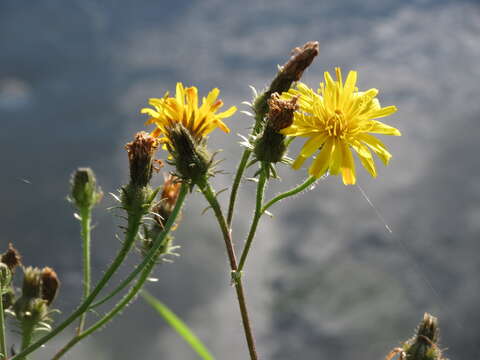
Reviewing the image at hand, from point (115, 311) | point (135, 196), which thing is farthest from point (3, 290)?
point (135, 196)

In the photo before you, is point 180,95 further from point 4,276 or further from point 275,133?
point 4,276

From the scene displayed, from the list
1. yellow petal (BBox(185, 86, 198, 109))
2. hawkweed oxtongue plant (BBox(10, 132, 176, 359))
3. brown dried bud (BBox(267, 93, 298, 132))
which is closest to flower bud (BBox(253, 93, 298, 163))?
brown dried bud (BBox(267, 93, 298, 132))

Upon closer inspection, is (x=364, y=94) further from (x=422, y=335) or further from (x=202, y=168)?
(x=422, y=335)

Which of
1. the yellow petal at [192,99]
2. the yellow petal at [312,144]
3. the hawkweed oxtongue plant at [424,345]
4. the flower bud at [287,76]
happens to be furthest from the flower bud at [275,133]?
the hawkweed oxtongue plant at [424,345]

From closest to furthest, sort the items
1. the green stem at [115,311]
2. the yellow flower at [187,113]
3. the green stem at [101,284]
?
1. the green stem at [101,284]
2. the green stem at [115,311]
3. the yellow flower at [187,113]

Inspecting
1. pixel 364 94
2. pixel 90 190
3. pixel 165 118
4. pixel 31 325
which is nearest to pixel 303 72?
pixel 364 94

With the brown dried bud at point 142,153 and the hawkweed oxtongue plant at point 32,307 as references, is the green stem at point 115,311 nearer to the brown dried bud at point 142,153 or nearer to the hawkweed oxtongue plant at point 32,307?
the hawkweed oxtongue plant at point 32,307

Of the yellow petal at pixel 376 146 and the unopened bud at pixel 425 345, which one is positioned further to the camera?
the unopened bud at pixel 425 345
